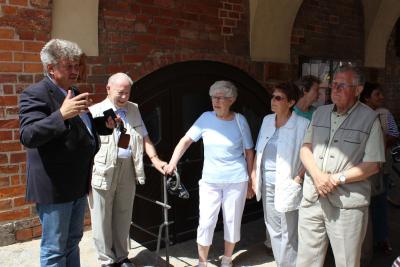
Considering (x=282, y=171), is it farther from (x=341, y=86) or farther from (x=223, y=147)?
(x=341, y=86)

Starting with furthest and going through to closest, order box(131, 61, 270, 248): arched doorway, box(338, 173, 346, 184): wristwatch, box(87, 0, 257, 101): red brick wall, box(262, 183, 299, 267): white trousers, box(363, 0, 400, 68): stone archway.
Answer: box(363, 0, 400, 68): stone archway < box(131, 61, 270, 248): arched doorway < box(87, 0, 257, 101): red brick wall < box(262, 183, 299, 267): white trousers < box(338, 173, 346, 184): wristwatch

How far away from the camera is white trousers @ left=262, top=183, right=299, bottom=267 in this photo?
3305 millimetres

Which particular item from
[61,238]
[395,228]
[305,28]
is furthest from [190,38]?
[395,228]

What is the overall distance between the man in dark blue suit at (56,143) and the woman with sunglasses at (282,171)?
1.54 meters

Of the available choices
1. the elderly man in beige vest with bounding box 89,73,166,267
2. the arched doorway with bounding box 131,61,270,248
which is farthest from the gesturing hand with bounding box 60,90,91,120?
the arched doorway with bounding box 131,61,270,248

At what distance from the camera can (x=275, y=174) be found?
3.42 m

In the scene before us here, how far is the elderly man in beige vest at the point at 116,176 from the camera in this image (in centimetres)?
Result: 318

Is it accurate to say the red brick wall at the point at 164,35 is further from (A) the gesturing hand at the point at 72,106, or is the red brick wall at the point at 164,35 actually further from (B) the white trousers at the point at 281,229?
(B) the white trousers at the point at 281,229

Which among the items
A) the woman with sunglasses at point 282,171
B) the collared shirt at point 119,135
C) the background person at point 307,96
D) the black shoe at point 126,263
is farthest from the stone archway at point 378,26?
the black shoe at point 126,263

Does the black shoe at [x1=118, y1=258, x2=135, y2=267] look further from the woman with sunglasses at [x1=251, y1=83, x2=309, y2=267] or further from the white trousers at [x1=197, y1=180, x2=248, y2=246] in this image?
the woman with sunglasses at [x1=251, y1=83, x2=309, y2=267]

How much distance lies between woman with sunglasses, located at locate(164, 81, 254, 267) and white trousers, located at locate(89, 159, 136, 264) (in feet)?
1.23

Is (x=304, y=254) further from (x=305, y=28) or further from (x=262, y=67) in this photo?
(x=305, y=28)

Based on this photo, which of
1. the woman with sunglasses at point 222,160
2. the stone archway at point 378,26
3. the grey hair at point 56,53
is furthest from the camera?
the stone archway at point 378,26

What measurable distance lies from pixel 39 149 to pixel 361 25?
5816 mm
